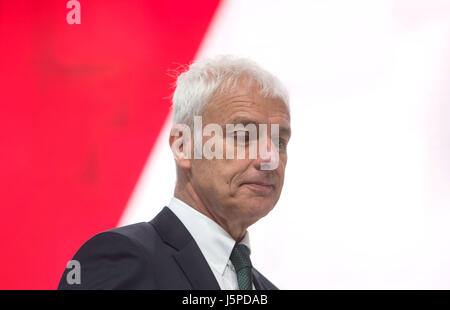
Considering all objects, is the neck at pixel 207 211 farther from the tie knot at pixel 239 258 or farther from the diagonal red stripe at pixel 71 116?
the diagonal red stripe at pixel 71 116

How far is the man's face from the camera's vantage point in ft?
3.77

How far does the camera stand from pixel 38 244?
1801 mm

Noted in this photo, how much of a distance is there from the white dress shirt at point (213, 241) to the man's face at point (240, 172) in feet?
0.11

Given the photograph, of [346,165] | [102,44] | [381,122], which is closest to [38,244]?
[102,44]

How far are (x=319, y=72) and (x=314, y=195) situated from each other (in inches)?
16.6

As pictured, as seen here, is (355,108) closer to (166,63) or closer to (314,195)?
(314,195)

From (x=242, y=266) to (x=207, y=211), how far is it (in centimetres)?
14

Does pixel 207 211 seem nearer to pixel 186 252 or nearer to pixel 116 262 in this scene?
pixel 186 252

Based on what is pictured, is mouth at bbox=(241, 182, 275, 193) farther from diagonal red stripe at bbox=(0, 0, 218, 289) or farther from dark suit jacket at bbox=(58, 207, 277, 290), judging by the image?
diagonal red stripe at bbox=(0, 0, 218, 289)

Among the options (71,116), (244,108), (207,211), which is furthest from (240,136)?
(71,116)

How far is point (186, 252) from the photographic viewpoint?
109 cm

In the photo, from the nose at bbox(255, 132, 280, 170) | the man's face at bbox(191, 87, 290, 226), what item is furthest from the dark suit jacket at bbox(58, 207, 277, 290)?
the nose at bbox(255, 132, 280, 170)

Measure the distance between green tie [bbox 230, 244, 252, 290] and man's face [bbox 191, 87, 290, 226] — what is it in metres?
0.06

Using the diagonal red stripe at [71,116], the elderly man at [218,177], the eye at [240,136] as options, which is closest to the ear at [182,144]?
the elderly man at [218,177]
